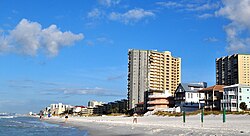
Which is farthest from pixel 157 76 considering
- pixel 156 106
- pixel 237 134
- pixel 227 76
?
pixel 237 134

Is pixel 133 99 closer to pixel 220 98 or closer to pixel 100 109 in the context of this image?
pixel 100 109

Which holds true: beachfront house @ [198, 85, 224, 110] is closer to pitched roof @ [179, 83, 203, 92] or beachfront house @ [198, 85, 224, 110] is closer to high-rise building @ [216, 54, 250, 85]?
pitched roof @ [179, 83, 203, 92]

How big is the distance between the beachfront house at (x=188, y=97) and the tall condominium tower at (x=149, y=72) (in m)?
54.0

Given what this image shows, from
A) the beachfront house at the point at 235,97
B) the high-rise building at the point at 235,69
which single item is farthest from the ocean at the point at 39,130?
the high-rise building at the point at 235,69

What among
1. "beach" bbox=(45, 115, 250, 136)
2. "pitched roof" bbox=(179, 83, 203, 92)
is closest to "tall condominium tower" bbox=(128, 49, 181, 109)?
"pitched roof" bbox=(179, 83, 203, 92)

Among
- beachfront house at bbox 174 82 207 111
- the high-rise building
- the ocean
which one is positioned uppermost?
the high-rise building

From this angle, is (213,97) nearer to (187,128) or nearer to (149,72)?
(187,128)

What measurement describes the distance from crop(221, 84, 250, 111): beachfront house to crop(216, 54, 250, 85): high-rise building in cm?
5879

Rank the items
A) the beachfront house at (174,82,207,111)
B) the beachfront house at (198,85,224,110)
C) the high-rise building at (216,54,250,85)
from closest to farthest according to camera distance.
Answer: the beachfront house at (198,85,224,110)
the beachfront house at (174,82,207,111)
the high-rise building at (216,54,250,85)

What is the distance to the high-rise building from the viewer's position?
125075 millimetres

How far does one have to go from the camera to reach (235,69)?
127 meters

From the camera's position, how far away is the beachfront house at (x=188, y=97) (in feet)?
257

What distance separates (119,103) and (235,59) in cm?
5398

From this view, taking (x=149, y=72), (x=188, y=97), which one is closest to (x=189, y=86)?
(x=188, y=97)
